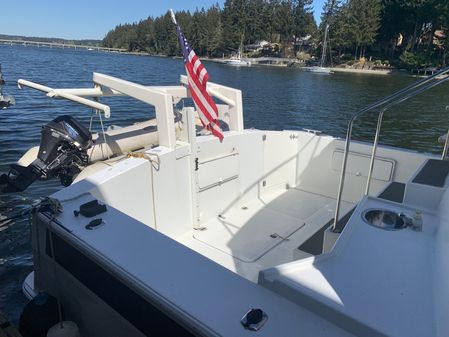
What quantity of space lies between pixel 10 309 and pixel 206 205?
212 cm

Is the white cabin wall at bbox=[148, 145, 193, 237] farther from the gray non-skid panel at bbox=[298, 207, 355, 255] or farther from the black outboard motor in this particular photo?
the gray non-skid panel at bbox=[298, 207, 355, 255]

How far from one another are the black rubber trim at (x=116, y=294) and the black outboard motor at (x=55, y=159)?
4.97ft

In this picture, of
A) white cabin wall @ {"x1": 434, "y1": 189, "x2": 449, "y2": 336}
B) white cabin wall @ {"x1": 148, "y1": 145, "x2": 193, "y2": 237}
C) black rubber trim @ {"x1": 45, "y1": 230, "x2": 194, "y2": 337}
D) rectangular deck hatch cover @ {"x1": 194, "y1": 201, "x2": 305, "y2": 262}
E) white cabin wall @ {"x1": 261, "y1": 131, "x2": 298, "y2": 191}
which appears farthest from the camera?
white cabin wall @ {"x1": 261, "y1": 131, "x2": 298, "y2": 191}

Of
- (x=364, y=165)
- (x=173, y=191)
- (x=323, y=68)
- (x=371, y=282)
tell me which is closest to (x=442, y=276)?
(x=371, y=282)

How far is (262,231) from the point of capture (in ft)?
13.1

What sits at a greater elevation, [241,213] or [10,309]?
[241,213]

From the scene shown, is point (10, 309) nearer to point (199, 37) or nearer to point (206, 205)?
point (206, 205)

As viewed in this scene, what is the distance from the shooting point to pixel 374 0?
58.9 meters

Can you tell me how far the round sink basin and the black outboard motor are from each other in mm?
2706

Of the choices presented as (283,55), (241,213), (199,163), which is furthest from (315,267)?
(283,55)

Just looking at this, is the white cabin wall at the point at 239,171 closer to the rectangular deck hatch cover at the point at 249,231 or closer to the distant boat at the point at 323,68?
the rectangular deck hatch cover at the point at 249,231

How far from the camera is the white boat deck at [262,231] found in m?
3.47

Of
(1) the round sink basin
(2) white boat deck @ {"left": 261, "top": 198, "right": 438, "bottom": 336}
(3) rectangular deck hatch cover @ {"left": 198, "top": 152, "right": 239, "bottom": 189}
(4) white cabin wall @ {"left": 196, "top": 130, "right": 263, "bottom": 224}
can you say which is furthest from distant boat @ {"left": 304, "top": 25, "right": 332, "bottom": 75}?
(2) white boat deck @ {"left": 261, "top": 198, "right": 438, "bottom": 336}

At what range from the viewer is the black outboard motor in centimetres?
338
